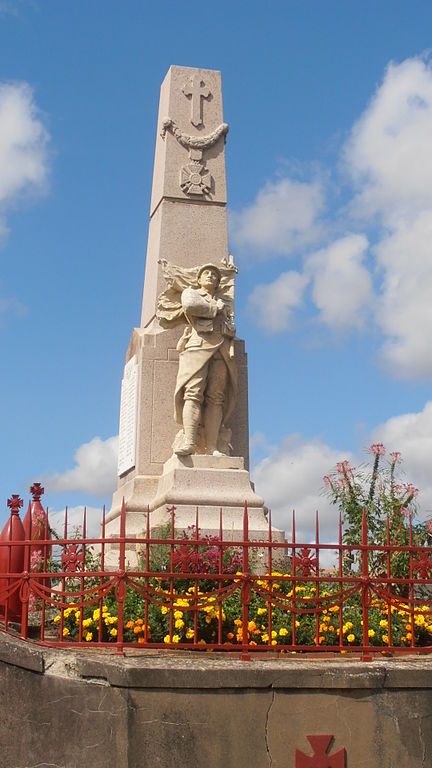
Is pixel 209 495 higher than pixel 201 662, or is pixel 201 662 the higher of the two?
pixel 209 495

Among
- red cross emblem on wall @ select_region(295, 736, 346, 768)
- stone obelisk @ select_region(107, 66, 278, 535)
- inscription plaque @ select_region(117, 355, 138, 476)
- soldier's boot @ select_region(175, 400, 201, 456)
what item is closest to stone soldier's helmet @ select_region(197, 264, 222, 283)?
stone obelisk @ select_region(107, 66, 278, 535)

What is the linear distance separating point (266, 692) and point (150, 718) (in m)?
0.79

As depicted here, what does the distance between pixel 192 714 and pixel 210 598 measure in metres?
1.81

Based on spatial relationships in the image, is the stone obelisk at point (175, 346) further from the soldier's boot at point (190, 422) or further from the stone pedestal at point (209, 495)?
the soldier's boot at point (190, 422)

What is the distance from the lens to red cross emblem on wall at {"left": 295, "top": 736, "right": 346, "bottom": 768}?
6309 millimetres

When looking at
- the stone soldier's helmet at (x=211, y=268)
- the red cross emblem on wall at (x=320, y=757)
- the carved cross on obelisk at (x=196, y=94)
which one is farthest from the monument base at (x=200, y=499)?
the carved cross on obelisk at (x=196, y=94)

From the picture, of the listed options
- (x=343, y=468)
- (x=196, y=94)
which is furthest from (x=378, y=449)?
(x=196, y=94)

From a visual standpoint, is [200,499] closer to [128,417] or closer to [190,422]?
[190,422]

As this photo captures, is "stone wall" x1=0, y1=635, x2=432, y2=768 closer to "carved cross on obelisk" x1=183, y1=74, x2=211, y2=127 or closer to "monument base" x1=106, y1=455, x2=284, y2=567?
"monument base" x1=106, y1=455, x2=284, y2=567

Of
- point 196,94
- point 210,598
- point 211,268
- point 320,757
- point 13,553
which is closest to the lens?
point 320,757

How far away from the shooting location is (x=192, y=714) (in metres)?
6.22

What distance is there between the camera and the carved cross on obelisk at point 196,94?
12.7m

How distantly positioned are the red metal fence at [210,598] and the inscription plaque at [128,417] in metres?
2.18

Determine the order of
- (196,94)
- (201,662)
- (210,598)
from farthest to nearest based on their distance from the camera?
(196,94)
(210,598)
(201,662)
